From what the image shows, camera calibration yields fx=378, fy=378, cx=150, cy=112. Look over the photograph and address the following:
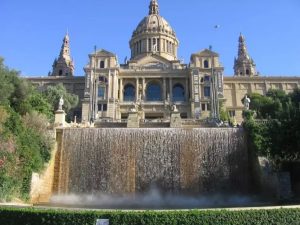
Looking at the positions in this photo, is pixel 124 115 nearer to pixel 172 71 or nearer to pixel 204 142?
pixel 172 71

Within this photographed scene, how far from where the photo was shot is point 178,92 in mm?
57594

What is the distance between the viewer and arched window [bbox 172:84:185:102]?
57.0 m

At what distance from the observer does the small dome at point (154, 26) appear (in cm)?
6894

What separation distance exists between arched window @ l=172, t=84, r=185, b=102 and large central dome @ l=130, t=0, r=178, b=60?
10.9m

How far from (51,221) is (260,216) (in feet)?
17.8

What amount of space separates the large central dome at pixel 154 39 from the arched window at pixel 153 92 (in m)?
10.3

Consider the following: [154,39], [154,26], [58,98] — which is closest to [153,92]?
[154,39]

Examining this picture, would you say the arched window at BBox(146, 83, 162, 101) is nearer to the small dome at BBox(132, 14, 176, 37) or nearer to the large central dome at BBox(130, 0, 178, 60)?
the large central dome at BBox(130, 0, 178, 60)

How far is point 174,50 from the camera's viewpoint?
70.9m

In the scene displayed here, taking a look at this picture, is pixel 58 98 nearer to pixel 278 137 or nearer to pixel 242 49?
pixel 278 137

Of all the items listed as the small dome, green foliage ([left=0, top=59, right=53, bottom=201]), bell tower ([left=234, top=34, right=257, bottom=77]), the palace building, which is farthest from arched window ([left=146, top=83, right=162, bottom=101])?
green foliage ([left=0, top=59, right=53, bottom=201])

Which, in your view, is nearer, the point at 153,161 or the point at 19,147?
the point at 19,147

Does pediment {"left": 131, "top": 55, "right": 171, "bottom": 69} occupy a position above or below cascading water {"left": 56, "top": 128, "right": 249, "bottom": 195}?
above

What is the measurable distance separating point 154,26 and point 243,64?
1782cm
